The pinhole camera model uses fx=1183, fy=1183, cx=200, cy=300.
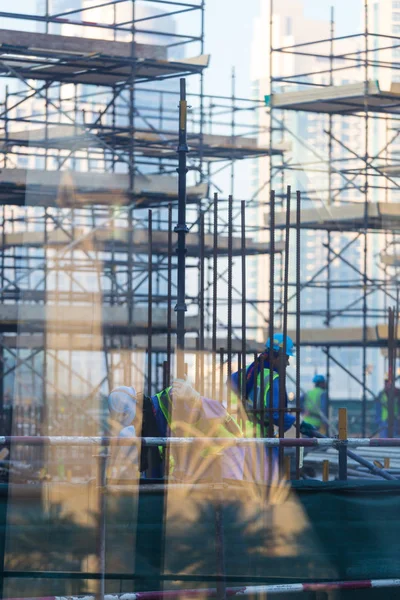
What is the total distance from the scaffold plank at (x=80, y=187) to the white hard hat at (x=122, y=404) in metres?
10.4

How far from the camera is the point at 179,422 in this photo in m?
7.26

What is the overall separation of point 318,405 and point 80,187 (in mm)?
4990

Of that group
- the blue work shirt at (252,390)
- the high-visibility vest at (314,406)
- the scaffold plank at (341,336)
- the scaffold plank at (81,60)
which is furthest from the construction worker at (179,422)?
the scaffold plank at (341,336)

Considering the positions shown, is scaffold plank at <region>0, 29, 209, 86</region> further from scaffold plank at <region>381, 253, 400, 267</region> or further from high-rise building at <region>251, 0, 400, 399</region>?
high-rise building at <region>251, 0, 400, 399</region>

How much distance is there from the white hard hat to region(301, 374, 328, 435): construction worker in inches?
428

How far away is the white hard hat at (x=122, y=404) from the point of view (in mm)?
7125

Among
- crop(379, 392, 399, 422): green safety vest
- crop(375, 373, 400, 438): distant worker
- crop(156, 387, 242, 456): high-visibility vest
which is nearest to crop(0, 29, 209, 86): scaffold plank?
crop(375, 373, 400, 438): distant worker

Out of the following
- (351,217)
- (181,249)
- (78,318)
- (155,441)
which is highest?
(351,217)

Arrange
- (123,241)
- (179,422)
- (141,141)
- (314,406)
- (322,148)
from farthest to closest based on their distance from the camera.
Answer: (322,148), (123,241), (141,141), (314,406), (179,422)

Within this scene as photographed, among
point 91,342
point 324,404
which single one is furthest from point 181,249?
point 324,404

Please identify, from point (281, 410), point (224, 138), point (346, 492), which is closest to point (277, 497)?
point (346, 492)

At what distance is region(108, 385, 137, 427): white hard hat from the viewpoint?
712 cm

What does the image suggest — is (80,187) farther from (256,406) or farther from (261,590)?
(261,590)

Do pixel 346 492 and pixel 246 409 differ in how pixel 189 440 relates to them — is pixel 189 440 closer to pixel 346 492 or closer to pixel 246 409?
pixel 346 492
